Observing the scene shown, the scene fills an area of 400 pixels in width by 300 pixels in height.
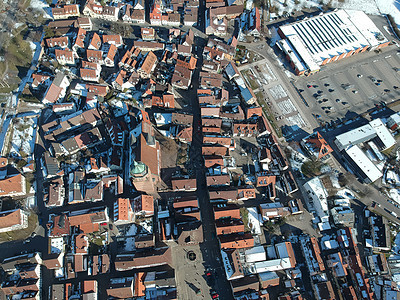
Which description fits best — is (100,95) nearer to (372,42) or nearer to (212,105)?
(212,105)

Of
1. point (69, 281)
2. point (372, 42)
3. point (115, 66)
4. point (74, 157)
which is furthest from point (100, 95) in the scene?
point (372, 42)

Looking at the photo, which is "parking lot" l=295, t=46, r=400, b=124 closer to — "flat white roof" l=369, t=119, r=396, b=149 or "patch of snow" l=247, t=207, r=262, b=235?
"flat white roof" l=369, t=119, r=396, b=149

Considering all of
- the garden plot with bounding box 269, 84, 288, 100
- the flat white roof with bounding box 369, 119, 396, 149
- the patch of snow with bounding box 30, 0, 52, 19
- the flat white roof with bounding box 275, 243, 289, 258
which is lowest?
the flat white roof with bounding box 275, 243, 289, 258

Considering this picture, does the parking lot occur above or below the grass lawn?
above

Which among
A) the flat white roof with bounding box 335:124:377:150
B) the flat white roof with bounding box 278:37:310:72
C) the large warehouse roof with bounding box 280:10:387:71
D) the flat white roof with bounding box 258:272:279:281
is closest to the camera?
the flat white roof with bounding box 258:272:279:281

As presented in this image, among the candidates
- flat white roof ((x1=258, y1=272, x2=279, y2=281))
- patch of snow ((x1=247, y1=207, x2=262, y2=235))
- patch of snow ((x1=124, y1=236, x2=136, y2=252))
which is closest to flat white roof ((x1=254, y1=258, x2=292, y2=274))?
flat white roof ((x1=258, y1=272, x2=279, y2=281))

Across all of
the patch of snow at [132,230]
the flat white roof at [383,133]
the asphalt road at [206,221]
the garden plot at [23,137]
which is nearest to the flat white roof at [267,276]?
the asphalt road at [206,221]

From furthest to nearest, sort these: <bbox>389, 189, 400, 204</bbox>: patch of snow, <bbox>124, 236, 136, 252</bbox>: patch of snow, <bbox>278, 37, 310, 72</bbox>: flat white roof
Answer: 1. <bbox>278, 37, 310, 72</bbox>: flat white roof
2. <bbox>389, 189, 400, 204</bbox>: patch of snow
3. <bbox>124, 236, 136, 252</bbox>: patch of snow
